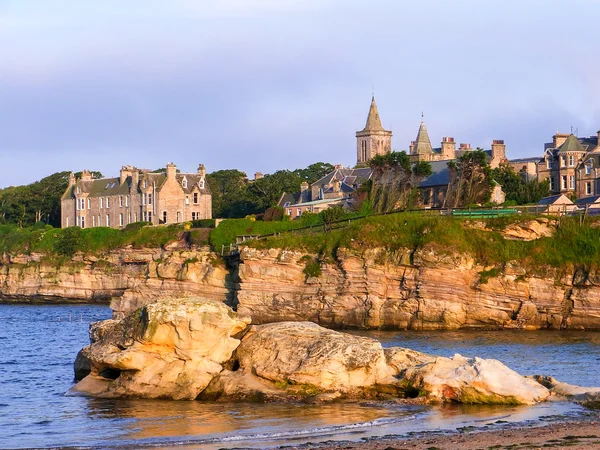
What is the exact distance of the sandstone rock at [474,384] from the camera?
1085 inches

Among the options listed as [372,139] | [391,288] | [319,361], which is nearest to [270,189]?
[372,139]

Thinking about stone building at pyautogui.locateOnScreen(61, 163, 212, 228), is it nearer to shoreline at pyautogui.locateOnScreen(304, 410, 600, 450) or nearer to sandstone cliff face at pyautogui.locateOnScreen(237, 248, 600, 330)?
sandstone cliff face at pyautogui.locateOnScreen(237, 248, 600, 330)

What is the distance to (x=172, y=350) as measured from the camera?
99.1 feet

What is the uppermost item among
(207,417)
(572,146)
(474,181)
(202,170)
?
(572,146)

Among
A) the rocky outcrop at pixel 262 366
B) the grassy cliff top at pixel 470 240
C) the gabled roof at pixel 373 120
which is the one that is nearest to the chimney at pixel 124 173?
the gabled roof at pixel 373 120

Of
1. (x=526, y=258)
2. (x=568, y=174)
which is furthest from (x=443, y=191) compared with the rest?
(x=526, y=258)

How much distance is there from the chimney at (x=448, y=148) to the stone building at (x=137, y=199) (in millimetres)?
33843

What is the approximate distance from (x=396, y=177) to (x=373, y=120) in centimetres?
7182

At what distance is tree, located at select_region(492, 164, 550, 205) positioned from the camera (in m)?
102

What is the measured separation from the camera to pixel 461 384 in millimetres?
27766

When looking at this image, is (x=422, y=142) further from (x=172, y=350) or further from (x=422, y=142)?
(x=172, y=350)

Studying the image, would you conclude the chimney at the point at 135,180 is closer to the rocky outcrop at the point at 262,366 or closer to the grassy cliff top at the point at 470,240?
the grassy cliff top at the point at 470,240

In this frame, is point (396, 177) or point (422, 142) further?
point (422, 142)

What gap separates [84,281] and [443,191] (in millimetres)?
34999
